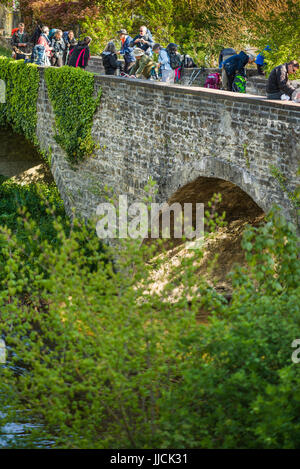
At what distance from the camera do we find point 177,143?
11.6 meters

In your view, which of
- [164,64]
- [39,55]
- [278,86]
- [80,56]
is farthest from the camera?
[39,55]

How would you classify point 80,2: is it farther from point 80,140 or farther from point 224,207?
point 224,207

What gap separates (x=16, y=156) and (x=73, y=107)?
6.13 m

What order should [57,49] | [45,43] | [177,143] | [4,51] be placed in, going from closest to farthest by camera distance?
[177,143]
[45,43]
[57,49]
[4,51]

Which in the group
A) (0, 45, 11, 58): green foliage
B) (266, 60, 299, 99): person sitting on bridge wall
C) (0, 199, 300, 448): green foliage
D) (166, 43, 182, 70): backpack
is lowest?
(0, 199, 300, 448): green foliage

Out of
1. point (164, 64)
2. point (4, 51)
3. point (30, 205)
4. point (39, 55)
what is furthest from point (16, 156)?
point (4, 51)

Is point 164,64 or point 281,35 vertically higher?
point 281,35

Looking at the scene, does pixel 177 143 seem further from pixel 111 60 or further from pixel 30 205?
pixel 30 205

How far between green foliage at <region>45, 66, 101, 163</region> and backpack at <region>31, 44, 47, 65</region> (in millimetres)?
1049

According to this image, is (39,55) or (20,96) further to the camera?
(20,96)

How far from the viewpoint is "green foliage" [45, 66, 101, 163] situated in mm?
14094

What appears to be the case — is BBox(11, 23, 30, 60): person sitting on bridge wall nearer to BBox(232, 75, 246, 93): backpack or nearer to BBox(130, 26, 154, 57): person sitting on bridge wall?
BBox(130, 26, 154, 57): person sitting on bridge wall

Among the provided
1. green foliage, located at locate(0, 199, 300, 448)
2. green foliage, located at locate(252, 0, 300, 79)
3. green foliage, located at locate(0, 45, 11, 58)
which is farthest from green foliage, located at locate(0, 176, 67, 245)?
green foliage, located at locate(0, 199, 300, 448)

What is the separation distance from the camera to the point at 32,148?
2030 centimetres
